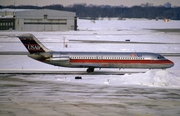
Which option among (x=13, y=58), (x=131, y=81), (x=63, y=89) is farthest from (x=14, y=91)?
(x=13, y=58)

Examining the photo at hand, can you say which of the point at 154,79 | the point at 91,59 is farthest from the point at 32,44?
the point at 154,79

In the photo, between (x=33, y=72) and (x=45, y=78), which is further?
(x=33, y=72)

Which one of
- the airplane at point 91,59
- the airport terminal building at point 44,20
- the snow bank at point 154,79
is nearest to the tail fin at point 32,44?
the airplane at point 91,59

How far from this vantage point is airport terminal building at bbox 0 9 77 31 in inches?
5359

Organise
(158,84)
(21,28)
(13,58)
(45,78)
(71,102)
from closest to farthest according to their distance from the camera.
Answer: (71,102)
(158,84)
(45,78)
(13,58)
(21,28)

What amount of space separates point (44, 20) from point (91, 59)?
94029 millimetres

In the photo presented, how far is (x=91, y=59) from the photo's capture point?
45969 mm

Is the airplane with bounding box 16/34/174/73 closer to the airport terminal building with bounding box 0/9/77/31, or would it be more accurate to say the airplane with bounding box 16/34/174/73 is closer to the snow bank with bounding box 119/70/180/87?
the snow bank with bounding box 119/70/180/87

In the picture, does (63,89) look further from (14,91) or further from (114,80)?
(114,80)

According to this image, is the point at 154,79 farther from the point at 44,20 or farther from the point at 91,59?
the point at 44,20

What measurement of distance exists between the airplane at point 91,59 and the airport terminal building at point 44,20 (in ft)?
298

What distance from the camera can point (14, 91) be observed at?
3309 centimetres

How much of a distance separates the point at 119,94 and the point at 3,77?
50.7 feet

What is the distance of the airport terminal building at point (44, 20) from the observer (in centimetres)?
13612
